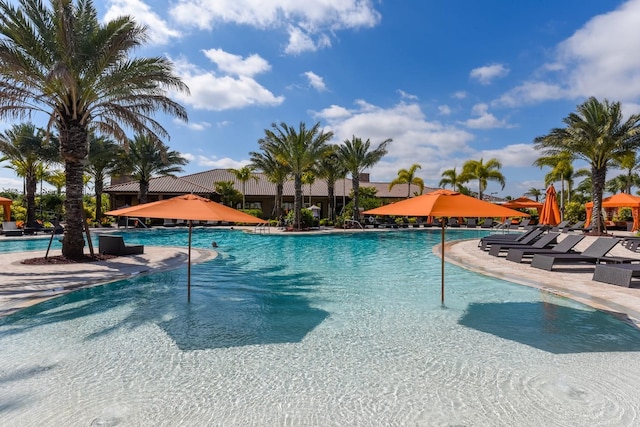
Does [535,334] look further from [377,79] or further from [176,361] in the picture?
[377,79]

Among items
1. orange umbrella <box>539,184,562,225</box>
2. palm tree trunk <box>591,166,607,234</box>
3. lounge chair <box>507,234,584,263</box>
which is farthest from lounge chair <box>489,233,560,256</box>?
palm tree trunk <box>591,166,607,234</box>

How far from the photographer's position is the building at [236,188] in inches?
1614

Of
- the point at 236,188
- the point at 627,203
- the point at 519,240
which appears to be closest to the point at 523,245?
the point at 519,240

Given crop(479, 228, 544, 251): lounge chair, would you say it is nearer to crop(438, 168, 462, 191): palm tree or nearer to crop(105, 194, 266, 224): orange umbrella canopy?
crop(105, 194, 266, 224): orange umbrella canopy

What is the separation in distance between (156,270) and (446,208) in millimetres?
8623

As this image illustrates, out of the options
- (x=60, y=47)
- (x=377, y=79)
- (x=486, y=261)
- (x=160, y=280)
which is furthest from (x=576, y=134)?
(x=60, y=47)

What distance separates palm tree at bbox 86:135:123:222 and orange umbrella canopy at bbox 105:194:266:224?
2787cm

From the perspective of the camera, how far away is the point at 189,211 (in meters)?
6.38

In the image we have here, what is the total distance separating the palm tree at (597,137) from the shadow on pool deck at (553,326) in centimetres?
2225

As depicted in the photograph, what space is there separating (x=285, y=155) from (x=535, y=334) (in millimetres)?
24386

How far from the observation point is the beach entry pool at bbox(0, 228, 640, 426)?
3.58 m

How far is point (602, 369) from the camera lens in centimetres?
453

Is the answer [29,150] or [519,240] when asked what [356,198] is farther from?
[29,150]

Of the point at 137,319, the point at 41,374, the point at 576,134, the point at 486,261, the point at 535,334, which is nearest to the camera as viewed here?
the point at 41,374
